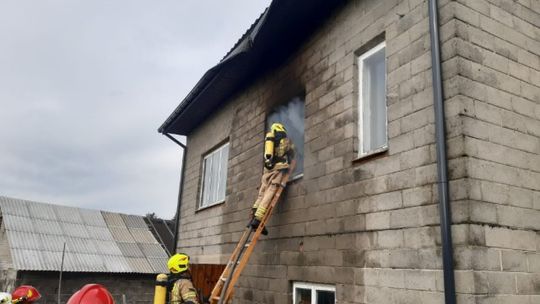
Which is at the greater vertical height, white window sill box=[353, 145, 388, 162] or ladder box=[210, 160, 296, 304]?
white window sill box=[353, 145, 388, 162]

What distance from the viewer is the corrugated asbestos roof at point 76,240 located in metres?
14.5

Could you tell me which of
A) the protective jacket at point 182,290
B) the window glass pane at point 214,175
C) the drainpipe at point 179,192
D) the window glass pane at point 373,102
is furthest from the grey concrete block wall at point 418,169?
the drainpipe at point 179,192

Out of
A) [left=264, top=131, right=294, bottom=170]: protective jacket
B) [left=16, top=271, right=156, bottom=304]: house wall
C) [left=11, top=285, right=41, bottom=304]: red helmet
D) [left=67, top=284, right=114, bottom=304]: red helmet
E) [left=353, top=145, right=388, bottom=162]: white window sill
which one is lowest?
[left=16, top=271, right=156, bottom=304]: house wall

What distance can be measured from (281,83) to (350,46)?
1.72 metres

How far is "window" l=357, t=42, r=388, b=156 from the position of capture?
4523mm

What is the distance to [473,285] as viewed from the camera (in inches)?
122

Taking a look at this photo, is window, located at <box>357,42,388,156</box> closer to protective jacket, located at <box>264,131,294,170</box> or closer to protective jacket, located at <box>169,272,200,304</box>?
protective jacket, located at <box>264,131,294,170</box>

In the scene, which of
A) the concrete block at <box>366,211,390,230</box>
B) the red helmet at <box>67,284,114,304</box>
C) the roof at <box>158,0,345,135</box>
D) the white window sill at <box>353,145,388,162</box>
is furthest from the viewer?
the roof at <box>158,0,345,135</box>

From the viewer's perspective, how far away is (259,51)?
22.0 ft

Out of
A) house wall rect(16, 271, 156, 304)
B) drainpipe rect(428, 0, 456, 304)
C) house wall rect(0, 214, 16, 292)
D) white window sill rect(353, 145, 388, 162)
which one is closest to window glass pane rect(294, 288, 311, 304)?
white window sill rect(353, 145, 388, 162)

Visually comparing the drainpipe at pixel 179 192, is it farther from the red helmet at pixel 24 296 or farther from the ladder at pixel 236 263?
the ladder at pixel 236 263

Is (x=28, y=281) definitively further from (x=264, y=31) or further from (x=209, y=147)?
(x=264, y=31)

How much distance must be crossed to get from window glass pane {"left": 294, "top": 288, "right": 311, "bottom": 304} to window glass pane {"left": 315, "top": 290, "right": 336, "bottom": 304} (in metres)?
0.21

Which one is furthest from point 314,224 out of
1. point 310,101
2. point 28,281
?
point 28,281
